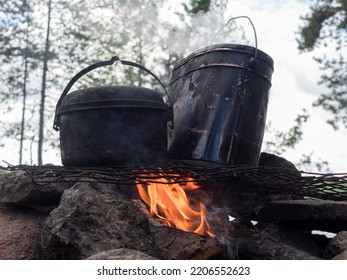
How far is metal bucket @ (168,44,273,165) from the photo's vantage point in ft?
13.4

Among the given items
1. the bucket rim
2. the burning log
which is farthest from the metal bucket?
the burning log

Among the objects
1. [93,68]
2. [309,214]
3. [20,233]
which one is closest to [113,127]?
[93,68]

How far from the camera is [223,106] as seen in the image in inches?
163

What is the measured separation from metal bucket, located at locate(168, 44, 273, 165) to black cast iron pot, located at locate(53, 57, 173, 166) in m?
0.39

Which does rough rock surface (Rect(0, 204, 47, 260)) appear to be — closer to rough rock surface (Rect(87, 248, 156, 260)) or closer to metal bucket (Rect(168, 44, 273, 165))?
rough rock surface (Rect(87, 248, 156, 260))

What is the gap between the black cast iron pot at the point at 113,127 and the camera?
3701mm

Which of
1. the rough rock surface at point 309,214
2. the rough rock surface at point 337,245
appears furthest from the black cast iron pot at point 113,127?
the rough rock surface at point 337,245

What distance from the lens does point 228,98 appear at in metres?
4.15

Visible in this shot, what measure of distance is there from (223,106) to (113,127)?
108 cm

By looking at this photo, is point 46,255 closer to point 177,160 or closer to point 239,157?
point 177,160

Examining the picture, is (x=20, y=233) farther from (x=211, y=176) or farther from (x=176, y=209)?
(x=211, y=176)

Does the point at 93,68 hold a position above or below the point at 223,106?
above

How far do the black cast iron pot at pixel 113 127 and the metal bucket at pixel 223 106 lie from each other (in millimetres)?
387

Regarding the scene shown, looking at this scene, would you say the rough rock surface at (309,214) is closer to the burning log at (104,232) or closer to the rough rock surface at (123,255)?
the burning log at (104,232)
